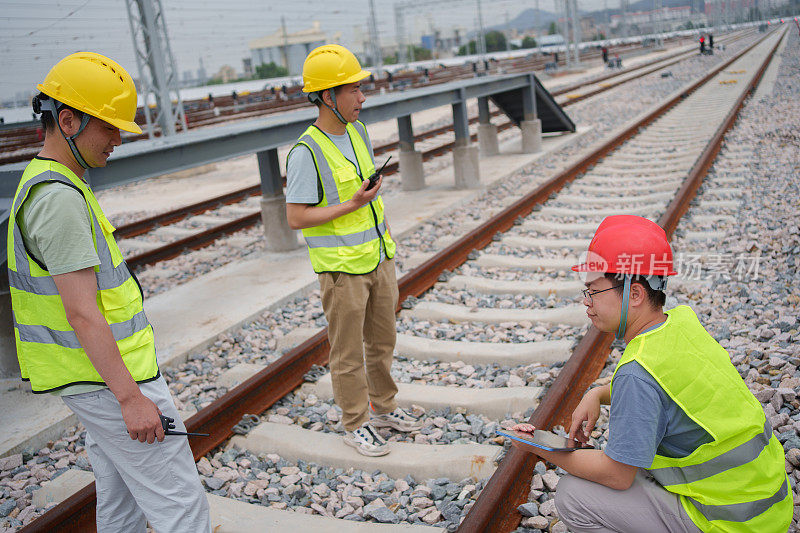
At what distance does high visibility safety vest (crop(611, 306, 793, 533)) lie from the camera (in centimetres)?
206

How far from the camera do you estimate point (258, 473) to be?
3.74 meters

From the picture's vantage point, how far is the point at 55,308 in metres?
2.21

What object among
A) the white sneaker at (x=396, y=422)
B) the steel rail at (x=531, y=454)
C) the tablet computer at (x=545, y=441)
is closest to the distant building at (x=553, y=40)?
the steel rail at (x=531, y=454)

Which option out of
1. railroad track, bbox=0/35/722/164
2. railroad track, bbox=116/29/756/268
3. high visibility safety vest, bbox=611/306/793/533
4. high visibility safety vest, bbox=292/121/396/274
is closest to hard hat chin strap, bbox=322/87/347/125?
high visibility safety vest, bbox=292/121/396/274

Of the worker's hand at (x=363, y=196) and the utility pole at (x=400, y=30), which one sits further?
the utility pole at (x=400, y=30)

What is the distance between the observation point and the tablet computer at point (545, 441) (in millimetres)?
2362

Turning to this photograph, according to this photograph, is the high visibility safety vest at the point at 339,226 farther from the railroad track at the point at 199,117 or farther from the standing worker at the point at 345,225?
the railroad track at the point at 199,117

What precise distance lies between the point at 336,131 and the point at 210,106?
2828 cm

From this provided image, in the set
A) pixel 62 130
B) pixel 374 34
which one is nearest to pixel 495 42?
pixel 374 34

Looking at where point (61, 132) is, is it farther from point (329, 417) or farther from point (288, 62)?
point (288, 62)

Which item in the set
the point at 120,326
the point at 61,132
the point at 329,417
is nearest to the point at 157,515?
the point at 120,326

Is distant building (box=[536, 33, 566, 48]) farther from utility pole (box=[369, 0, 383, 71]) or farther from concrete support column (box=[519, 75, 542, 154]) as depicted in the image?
concrete support column (box=[519, 75, 542, 154])

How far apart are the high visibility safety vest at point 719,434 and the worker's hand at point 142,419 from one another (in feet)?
4.77

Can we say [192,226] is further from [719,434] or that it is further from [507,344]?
[719,434]
